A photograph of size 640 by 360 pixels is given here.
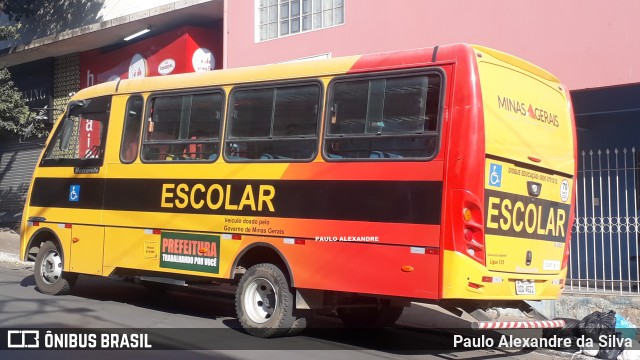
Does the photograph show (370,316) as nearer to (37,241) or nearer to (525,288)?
(525,288)

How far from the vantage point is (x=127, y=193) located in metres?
9.48

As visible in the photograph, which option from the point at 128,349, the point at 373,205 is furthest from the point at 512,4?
the point at 128,349

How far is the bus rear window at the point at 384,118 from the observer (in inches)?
279

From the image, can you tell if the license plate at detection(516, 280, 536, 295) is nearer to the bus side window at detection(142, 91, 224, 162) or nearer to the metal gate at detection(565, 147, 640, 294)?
the metal gate at detection(565, 147, 640, 294)

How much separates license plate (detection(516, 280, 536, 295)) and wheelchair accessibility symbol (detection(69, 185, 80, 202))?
20.4ft

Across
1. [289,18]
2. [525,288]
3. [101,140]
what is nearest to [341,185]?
[525,288]

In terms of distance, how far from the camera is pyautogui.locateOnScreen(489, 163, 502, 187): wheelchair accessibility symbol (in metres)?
6.92

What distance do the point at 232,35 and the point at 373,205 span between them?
9.57 meters

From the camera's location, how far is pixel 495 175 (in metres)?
6.97

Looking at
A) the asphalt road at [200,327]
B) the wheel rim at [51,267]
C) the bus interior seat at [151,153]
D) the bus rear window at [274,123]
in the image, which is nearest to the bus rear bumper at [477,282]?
the asphalt road at [200,327]

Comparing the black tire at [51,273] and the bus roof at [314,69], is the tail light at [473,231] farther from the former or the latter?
the black tire at [51,273]

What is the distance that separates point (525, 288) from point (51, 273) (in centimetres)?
696

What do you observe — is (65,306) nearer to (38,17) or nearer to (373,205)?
(373,205)

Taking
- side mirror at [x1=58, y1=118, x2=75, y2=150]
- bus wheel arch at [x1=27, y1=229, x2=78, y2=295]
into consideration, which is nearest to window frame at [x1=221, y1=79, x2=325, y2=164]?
side mirror at [x1=58, y1=118, x2=75, y2=150]
